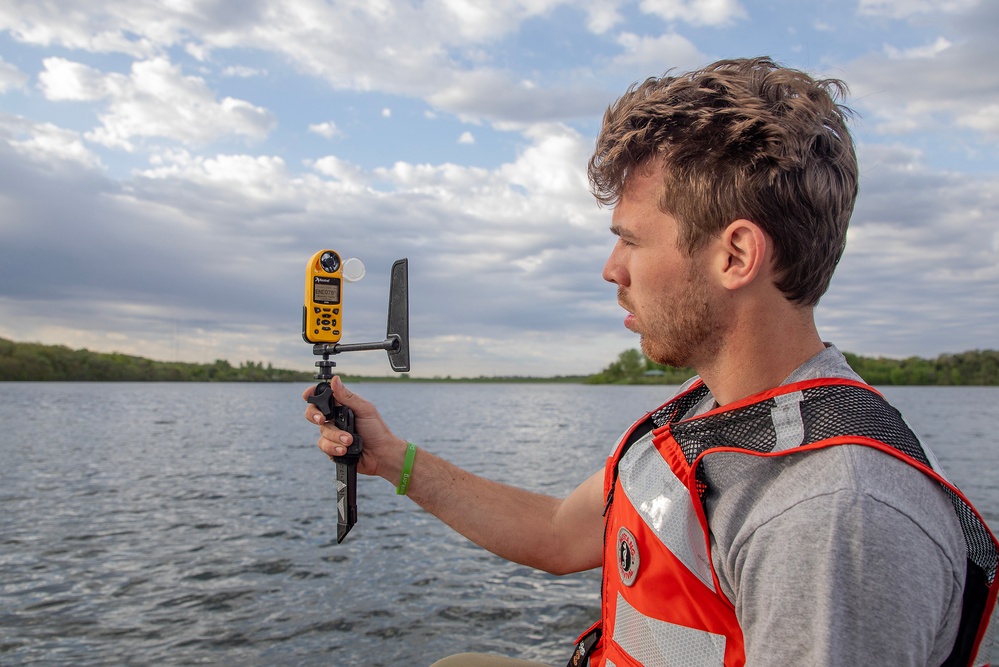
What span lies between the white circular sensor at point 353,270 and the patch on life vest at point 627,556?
1642mm

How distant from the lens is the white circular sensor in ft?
10.9

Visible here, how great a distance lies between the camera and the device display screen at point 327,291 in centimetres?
321

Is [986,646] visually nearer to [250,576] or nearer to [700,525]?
[700,525]

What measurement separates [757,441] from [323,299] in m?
1.98

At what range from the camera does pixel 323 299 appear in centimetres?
324

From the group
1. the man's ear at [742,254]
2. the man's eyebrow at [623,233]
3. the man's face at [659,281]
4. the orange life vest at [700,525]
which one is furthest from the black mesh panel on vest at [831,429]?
the man's eyebrow at [623,233]

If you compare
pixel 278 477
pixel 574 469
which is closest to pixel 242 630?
pixel 278 477

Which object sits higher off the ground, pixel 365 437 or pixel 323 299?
pixel 323 299

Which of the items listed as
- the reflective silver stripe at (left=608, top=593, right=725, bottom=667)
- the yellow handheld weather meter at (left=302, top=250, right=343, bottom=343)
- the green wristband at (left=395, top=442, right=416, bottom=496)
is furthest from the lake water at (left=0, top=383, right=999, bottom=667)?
the reflective silver stripe at (left=608, top=593, right=725, bottom=667)

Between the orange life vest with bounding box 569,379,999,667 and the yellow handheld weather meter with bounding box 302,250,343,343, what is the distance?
1.44 metres

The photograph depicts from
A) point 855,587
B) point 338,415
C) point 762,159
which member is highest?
point 762,159

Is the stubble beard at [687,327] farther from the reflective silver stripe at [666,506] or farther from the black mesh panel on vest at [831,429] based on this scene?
the reflective silver stripe at [666,506]

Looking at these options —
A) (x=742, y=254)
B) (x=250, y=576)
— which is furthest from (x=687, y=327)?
(x=250, y=576)

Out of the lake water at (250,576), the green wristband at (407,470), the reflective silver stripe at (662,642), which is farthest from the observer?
the lake water at (250,576)
